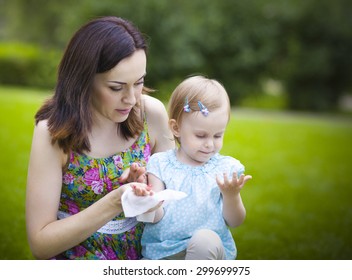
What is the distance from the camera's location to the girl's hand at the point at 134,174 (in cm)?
246

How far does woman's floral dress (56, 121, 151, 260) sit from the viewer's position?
2637 mm

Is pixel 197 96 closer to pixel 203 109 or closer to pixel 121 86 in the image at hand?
pixel 203 109

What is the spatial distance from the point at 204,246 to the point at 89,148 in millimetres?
671

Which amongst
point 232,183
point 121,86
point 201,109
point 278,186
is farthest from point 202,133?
point 278,186

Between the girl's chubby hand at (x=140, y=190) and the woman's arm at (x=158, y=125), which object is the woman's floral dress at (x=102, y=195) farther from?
the girl's chubby hand at (x=140, y=190)

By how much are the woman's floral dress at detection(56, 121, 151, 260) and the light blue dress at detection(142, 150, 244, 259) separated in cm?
20

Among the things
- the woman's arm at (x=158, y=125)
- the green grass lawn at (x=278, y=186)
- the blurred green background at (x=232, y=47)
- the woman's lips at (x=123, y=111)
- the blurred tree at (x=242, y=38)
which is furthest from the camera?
the blurred tree at (x=242, y=38)

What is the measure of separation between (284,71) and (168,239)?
17.8 meters

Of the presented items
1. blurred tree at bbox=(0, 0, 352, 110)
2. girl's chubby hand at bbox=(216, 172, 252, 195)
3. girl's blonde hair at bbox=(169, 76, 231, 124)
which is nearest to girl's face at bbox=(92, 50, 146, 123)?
girl's blonde hair at bbox=(169, 76, 231, 124)

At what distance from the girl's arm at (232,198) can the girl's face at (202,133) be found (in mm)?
199

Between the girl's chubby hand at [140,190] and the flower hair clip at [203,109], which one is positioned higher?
the flower hair clip at [203,109]

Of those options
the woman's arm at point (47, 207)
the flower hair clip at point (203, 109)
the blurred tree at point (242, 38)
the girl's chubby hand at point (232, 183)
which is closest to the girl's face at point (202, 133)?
the flower hair clip at point (203, 109)

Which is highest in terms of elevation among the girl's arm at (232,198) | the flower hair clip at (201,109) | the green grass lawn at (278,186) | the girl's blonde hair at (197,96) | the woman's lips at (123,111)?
the girl's blonde hair at (197,96)

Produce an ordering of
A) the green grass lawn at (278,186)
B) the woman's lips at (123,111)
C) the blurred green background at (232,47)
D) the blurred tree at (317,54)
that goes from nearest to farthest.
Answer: the woman's lips at (123,111)
the green grass lawn at (278,186)
the blurred green background at (232,47)
the blurred tree at (317,54)
